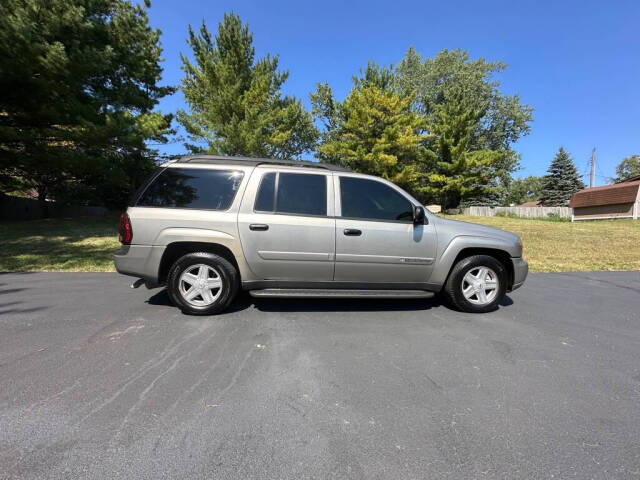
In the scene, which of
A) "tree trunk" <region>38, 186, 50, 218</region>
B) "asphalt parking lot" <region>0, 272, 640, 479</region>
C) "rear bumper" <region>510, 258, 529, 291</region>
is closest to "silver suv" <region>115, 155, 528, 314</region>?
"rear bumper" <region>510, 258, 529, 291</region>

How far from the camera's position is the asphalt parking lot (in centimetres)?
160

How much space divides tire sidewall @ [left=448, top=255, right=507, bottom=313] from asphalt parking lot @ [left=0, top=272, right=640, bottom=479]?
16 cm

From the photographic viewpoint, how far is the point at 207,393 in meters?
2.16

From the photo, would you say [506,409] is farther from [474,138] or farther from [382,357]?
[474,138]

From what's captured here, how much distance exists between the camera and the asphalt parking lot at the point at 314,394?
5.24 feet

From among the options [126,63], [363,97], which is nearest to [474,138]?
[363,97]

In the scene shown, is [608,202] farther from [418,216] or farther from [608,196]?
[418,216]

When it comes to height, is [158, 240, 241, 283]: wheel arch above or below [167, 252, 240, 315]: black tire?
above

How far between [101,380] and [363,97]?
22459 mm

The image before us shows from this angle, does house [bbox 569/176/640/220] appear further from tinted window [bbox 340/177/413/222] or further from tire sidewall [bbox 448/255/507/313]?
tinted window [bbox 340/177/413/222]

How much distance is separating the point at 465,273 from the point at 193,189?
359cm

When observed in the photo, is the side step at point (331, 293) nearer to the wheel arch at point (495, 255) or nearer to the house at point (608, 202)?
the wheel arch at point (495, 255)

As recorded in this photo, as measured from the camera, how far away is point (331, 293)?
3.76 m

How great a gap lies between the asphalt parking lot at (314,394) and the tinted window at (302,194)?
1.30 m
